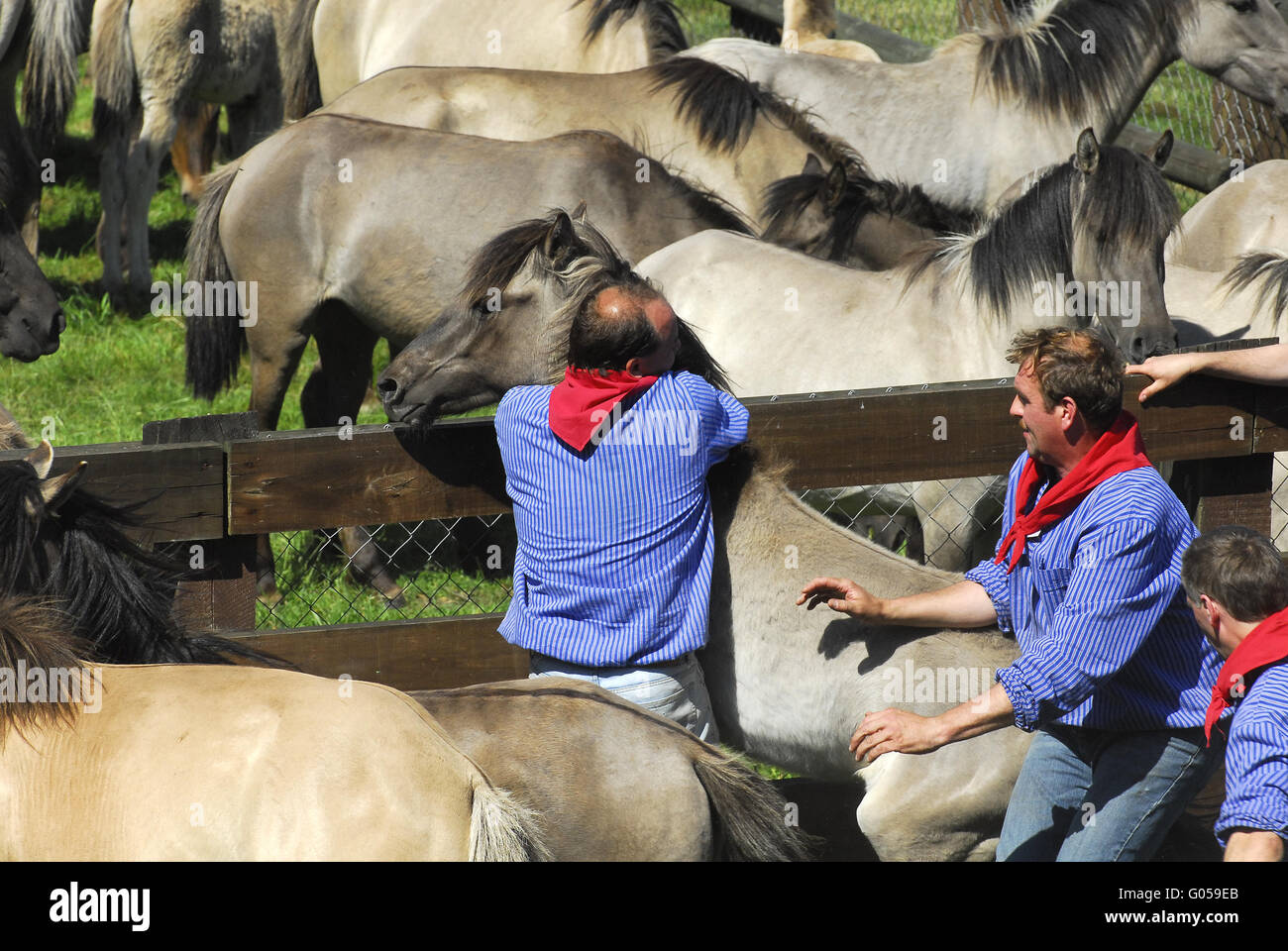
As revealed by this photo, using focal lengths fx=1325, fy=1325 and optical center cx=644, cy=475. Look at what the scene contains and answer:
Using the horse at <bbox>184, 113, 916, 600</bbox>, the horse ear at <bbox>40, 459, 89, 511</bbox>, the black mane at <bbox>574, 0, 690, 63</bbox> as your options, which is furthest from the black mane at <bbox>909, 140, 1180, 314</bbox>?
the black mane at <bbox>574, 0, 690, 63</bbox>

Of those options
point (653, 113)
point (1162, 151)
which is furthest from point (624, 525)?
point (653, 113)

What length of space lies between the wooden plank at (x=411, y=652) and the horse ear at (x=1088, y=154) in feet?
8.93

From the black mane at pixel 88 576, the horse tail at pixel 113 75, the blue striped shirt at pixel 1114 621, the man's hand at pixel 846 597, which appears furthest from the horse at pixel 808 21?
the black mane at pixel 88 576

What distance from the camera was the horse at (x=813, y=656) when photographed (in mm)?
3279

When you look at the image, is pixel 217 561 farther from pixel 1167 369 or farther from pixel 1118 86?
pixel 1118 86

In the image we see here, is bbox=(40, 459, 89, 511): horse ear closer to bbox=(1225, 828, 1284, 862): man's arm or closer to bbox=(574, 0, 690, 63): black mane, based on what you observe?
bbox=(1225, 828, 1284, 862): man's arm

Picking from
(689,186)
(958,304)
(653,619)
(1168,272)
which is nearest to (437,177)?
(689,186)

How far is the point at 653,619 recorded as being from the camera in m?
3.26

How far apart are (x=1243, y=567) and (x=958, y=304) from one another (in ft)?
8.82

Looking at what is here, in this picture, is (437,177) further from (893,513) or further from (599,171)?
(893,513)

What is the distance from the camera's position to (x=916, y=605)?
129 inches

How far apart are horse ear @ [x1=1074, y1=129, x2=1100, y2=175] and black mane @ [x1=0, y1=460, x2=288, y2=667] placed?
3537 mm

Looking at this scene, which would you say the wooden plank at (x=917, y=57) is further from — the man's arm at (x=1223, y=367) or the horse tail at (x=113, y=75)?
the man's arm at (x=1223, y=367)
